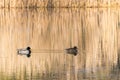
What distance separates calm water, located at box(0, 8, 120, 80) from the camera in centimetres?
2391

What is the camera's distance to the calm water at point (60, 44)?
2391 cm

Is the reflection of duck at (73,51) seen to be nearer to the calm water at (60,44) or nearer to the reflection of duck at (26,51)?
the calm water at (60,44)

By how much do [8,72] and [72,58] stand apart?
13.2 ft

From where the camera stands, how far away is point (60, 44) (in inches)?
1243

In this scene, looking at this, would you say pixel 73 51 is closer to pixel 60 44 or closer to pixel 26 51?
pixel 26 51

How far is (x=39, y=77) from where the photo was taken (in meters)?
23.0

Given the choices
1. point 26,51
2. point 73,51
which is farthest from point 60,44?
point 26,51

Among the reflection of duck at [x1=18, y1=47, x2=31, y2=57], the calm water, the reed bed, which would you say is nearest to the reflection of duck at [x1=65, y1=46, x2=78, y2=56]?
the calm water

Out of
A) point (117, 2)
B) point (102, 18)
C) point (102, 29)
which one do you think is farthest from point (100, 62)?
point (117, 2)

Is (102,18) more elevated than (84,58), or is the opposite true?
(102,18)

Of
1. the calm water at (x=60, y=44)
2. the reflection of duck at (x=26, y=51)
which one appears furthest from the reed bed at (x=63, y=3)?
the reflection of duck at (x=26, y=51)

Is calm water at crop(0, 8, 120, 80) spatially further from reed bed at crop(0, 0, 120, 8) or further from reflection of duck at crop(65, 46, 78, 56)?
reed bed at crop(0, 0, 120, 8)

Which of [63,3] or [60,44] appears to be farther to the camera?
[63,3]

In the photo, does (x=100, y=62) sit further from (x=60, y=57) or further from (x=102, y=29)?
(x=102, y=29)
